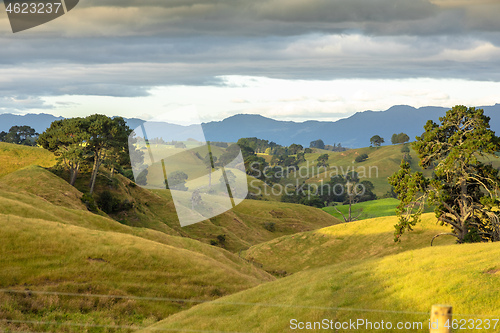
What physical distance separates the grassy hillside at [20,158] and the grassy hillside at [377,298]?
80090 mm

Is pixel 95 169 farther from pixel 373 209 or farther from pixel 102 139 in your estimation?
pixel 373 209

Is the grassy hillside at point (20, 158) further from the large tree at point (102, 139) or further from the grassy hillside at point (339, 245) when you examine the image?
the grassy hillside at point (339, 245)

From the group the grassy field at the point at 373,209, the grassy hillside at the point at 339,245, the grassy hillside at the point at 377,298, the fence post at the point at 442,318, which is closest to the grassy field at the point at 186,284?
the grassy hillside at the point at 377,298

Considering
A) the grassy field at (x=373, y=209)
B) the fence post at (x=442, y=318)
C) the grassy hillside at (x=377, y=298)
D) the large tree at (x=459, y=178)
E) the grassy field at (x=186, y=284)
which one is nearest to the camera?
the fence post at (x=442, y=318)

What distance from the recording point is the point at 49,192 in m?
68.6

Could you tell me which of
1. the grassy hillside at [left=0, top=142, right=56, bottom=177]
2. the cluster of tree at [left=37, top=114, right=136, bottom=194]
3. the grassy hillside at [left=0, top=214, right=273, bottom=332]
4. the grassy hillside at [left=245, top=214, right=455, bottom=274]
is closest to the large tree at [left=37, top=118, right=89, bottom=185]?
the cluster of tree at [left=37, top=114, right=136, bottom=194]

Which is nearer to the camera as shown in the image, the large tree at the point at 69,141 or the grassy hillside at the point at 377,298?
the grassy hillside at the point at 377,298

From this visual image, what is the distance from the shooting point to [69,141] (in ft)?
276

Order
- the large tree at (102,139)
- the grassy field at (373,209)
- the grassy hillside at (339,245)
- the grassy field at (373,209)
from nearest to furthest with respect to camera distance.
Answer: the grassy hillside at (339,245) < the large tree at (102,139) < the grassy field at (373,209) < the grassy field at (373,209)

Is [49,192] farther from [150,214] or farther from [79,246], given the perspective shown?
[79,246]

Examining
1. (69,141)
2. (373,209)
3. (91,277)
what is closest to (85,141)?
(69,141)

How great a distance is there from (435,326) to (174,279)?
97.3 ft

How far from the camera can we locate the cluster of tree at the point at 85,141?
8369cm

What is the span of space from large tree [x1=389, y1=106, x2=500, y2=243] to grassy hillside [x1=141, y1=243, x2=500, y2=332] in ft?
41.4
